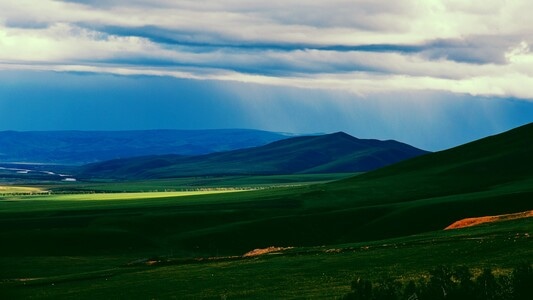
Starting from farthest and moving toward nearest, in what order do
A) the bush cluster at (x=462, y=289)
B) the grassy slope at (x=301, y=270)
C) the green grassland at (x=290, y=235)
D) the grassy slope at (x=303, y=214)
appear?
the grassy slope at (x=303, y=214) < the green grassland at (x=290, y=235) < the grassy slope at (x=301, y=270) < the bush cluster at (x=462, y=289)

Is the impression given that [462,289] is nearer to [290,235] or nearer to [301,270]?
[301,270]

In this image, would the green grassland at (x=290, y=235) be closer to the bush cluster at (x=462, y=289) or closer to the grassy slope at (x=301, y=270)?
the grassy slope at (x=301, y=270)

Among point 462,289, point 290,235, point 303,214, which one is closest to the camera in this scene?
point 462,289

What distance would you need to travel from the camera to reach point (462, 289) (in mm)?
39719

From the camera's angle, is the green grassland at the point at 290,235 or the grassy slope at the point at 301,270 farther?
the green grassland at the point at 290,235

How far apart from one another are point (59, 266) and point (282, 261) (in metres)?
33.5

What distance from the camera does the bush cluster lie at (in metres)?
38.6

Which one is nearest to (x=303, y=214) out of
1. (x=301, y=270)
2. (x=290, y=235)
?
(x=290, y=235)

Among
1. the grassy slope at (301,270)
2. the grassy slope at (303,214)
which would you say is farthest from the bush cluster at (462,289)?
the grassy slope at (303,214)

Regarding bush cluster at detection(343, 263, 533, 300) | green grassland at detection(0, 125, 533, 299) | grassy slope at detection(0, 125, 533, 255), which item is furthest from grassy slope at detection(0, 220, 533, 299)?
grassy slope at detection(0, 125, 533, 255)

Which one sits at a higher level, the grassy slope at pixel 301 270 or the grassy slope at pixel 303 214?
the grassy slope at pixel 303 214

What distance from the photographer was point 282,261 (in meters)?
69.2

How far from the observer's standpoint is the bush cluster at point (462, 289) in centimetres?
3859

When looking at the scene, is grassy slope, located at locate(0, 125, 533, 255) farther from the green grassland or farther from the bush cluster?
the bush cluster
